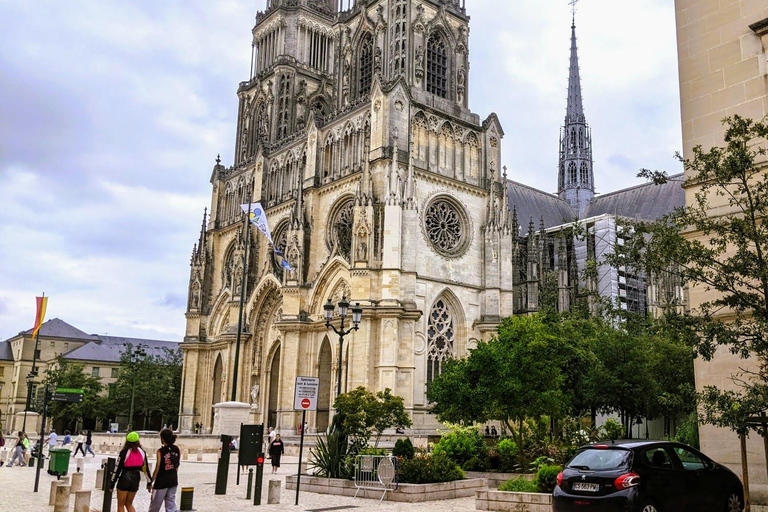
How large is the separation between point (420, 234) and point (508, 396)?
61.6ft

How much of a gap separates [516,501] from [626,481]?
4.49m

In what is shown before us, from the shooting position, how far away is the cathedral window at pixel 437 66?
47.0 m

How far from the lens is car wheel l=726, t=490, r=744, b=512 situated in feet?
40.3

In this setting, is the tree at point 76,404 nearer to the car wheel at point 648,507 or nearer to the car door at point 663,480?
the car door at point 663,480

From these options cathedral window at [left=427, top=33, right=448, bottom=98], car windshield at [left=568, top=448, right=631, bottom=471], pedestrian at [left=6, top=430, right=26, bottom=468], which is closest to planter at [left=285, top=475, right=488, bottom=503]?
car windshield at [left=568, top=448, right=631, bottom=471]

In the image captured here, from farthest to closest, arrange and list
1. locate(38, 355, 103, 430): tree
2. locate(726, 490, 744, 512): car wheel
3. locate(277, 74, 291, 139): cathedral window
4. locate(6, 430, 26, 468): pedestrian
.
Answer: locate(38, 355, 103, 430): tree < locate(277, 74, 291, 139): cathedral window < locate(6, 430, 26, 468): pedestrian < locate(726, 490, 744, 512): car wheel

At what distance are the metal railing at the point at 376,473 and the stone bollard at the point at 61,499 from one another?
677cm

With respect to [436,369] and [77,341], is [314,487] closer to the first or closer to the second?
[436,369]

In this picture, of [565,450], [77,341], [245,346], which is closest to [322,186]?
[245,346]

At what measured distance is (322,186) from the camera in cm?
4638

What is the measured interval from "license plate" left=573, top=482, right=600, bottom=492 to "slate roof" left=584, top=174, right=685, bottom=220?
50533 mm

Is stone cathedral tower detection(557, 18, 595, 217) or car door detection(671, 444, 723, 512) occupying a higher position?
stone cathedral tower detection(557, 18, 595, 217)

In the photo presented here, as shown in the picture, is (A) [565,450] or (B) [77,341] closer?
(A) [565,450]

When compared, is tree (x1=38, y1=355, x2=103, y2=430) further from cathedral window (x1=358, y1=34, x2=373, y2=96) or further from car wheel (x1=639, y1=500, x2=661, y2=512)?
car wheel (x1=639, y1=500, x2=661, y2=512)
